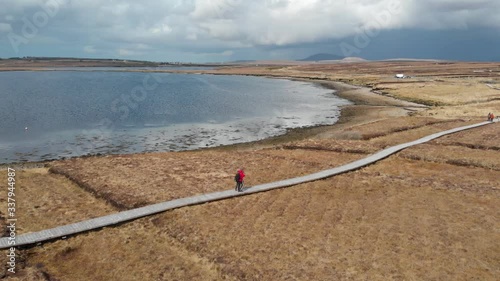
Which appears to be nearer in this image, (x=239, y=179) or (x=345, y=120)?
(x=239, y=179)

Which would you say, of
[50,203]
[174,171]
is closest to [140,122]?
[174,171]

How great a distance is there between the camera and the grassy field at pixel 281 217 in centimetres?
2016

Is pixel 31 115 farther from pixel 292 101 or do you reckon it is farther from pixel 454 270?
pixel 454 270

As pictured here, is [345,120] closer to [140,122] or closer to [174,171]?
[140,122]

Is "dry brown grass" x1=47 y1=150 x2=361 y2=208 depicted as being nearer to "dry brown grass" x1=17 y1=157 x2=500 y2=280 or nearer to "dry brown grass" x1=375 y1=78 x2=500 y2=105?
"dry brown grass" x1=17 y1=157 x2=500 y2=280

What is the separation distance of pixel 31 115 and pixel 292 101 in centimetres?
6357

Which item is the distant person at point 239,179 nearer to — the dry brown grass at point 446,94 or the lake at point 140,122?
the lake at point 140,122

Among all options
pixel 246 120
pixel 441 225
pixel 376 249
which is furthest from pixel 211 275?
pixel 246 120

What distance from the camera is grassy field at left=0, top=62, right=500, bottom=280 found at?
2016cm

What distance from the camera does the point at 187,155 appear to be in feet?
149

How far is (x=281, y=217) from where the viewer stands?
2656 cm

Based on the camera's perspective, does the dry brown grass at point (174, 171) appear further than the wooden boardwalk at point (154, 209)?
Yes

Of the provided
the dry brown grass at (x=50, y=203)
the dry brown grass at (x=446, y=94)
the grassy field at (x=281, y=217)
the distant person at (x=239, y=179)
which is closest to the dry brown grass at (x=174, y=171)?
the grassy field at (x=281, y=217)

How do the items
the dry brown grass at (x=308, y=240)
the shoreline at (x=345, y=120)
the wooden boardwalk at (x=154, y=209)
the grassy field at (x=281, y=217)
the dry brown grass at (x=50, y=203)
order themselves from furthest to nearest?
1. the shoreline at (x=345, y=120)
2. the dry brown grass at (x=50, y=203)
3. the wooden boardwalk at (x=154, y=209)
4. the grassy field at (x=281, y=217)
5. the dry brown grass at (x=308, y=240)
